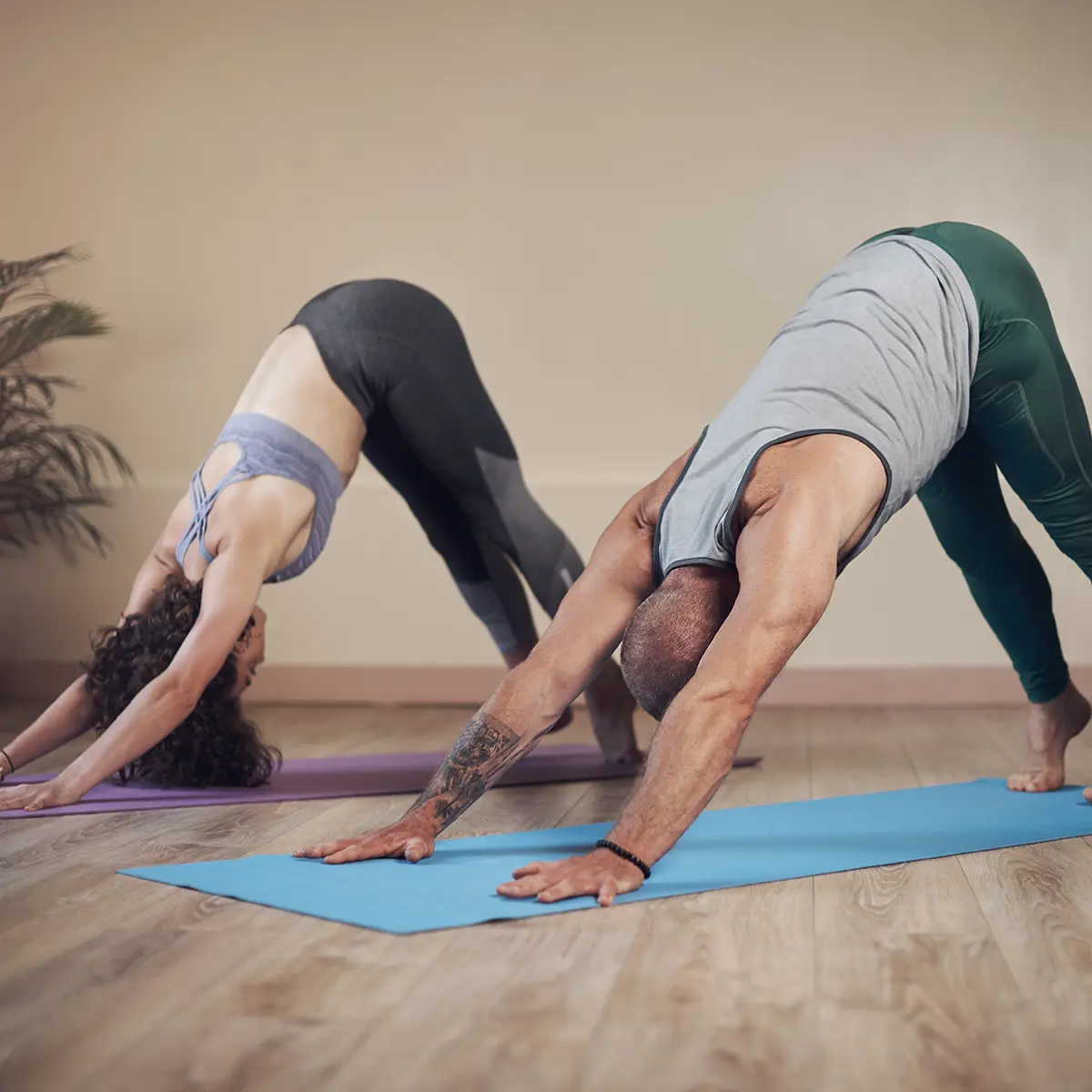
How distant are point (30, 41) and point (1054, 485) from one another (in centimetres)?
452

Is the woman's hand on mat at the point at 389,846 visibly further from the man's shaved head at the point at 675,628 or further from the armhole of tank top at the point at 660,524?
the armhole of tank top at the point at 660,524

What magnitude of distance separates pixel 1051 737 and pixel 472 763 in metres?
1.44

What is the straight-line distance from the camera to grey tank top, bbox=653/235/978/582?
1.98 metres

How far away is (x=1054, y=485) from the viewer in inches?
94.0

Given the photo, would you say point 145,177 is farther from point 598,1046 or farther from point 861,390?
point 598,1046

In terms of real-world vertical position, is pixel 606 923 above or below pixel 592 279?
below

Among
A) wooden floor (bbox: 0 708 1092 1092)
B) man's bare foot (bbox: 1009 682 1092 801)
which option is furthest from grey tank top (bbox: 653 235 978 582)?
man's bare foot (bbox: 1009 682 1092 801)

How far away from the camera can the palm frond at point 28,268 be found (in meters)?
4.63

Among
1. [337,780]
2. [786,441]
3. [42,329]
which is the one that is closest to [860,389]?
[786,441]

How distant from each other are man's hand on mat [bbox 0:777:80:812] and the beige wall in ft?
7.89

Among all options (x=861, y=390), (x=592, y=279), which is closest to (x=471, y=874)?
(x=861, y=390)

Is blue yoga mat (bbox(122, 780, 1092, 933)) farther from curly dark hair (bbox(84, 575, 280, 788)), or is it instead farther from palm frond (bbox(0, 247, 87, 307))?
palm frond (bbox(0, 247, 87, 307))

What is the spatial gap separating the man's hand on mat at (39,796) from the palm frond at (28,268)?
275 centimetres

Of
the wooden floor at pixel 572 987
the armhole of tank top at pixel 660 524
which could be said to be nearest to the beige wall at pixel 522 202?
the armhole of tank top at pixel 660 524
